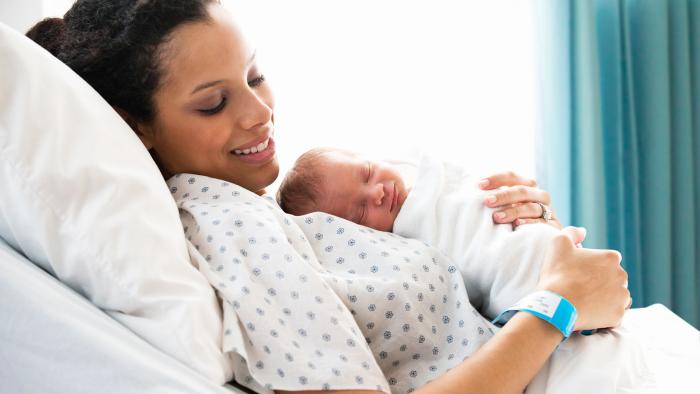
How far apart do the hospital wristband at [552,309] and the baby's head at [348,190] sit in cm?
47

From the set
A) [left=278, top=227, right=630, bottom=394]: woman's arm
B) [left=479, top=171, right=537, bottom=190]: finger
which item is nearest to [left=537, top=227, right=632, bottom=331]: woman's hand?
[left=278, top=227, right=630, bottom=394]: woman's arm

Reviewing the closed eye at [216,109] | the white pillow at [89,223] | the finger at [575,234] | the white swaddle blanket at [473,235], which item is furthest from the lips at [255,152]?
the finger at [575,234]

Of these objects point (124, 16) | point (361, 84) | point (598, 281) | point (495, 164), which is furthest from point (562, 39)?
point (124, 16)

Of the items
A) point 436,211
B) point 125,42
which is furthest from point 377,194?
point 125,42

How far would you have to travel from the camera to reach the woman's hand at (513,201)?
1423 millimetres

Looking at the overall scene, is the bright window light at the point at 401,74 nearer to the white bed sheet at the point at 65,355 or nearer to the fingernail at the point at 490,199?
the fingernail at the point at 490,199

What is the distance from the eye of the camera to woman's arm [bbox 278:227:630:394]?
105cm

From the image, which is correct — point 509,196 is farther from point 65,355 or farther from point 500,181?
point 65,355

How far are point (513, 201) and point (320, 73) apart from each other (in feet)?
5.60

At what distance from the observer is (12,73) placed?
965mm

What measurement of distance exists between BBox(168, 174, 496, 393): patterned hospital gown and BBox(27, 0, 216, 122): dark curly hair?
0.66 feet

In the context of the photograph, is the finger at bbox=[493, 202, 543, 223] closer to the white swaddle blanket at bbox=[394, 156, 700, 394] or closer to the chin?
the white swaddle blanket at bbox=[394, 156, 700, 394]

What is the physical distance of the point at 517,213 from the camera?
1.43 metres

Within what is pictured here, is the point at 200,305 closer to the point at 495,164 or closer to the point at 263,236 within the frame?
the point at 263,236
